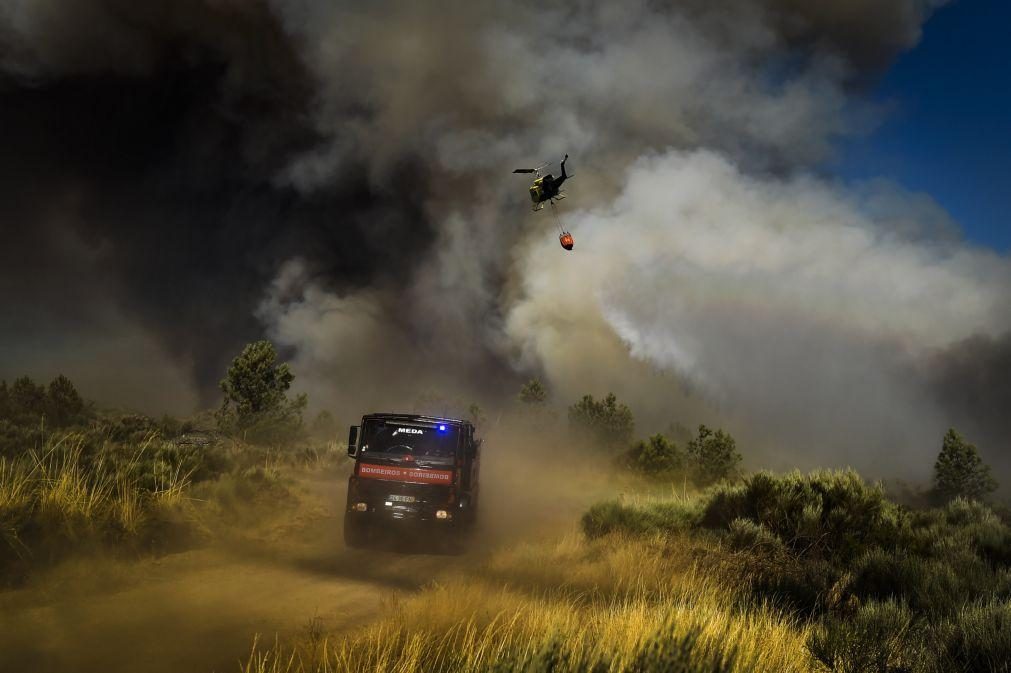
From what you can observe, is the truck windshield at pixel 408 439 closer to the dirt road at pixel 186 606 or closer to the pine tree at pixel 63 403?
the dirt road at pixel 186 606

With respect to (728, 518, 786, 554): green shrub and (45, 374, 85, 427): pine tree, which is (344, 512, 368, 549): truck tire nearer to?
(728, 518, 786, 554): green shrub

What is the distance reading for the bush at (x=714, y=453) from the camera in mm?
40094

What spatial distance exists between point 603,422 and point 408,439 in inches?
1766

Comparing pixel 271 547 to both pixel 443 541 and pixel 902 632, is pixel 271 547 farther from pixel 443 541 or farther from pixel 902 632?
pixel 902 632

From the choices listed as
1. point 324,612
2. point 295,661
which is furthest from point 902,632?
point 324,612

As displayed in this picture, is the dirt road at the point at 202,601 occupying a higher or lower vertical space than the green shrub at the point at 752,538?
lower

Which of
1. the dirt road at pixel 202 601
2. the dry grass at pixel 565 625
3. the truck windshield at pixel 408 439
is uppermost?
the truck windshield at pixel 408 439

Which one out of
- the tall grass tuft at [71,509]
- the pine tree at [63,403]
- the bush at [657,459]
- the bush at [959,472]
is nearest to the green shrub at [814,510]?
the tall grass tuft at [71,509]

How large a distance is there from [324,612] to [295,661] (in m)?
2.19

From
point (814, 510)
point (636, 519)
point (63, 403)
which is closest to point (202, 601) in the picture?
point (636, 519)

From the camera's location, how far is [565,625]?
4098 mm

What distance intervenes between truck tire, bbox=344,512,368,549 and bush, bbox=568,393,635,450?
4298cm

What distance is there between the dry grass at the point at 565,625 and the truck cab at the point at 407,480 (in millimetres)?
3308

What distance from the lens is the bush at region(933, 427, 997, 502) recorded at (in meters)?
48.6
